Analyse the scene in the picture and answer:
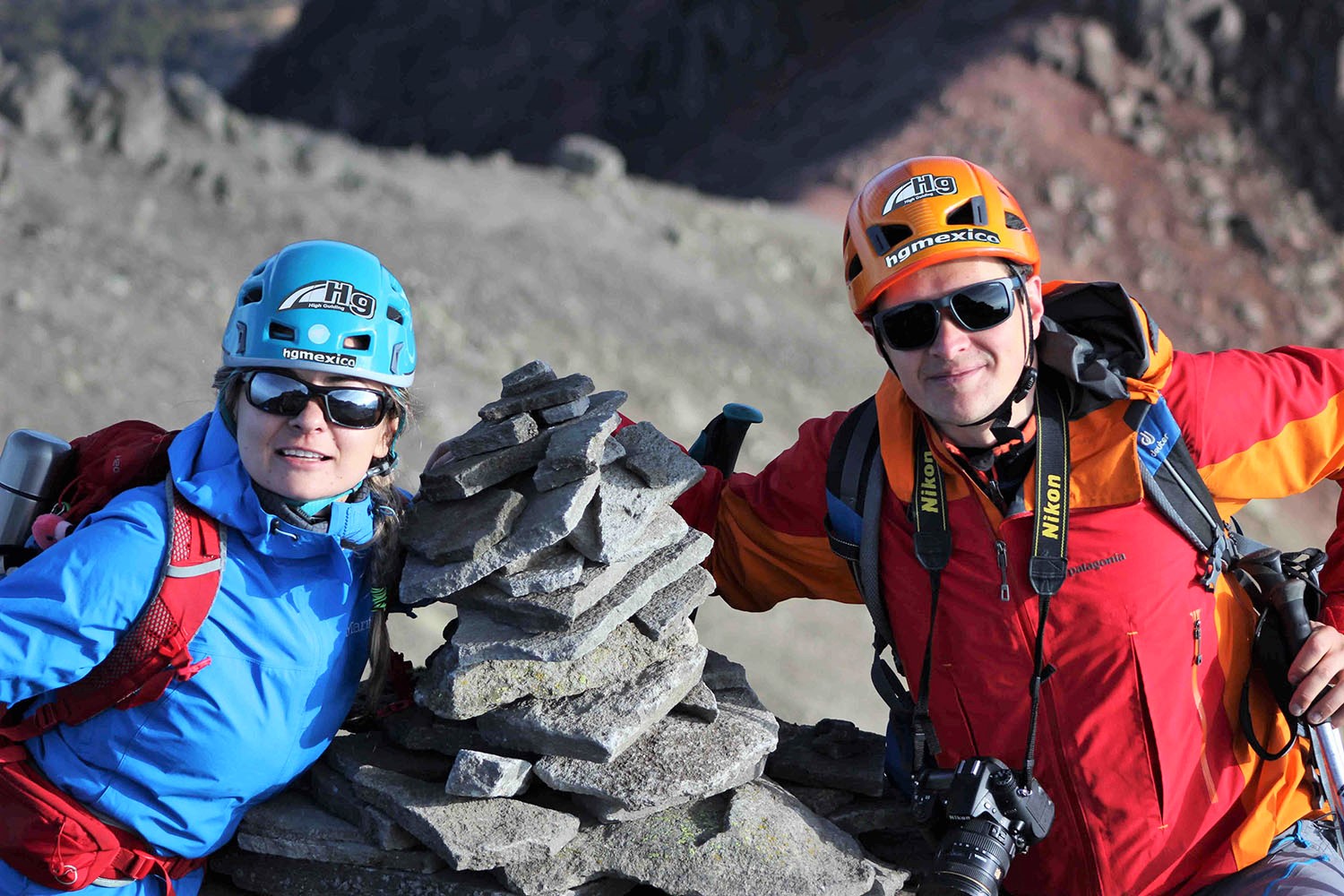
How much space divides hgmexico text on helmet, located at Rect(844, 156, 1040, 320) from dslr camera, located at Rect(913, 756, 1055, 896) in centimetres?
166

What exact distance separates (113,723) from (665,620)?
1702 mm

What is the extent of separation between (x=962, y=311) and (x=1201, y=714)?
157 cm

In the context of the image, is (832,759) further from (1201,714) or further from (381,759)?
(381,759)

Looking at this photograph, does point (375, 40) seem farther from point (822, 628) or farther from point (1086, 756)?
point (1086, 756)


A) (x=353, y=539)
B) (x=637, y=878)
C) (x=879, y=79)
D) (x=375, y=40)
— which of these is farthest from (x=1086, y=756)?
(x=375, y=40)

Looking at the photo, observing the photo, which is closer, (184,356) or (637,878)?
(637,878)

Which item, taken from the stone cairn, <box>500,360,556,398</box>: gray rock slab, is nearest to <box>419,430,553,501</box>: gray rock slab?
the stone cairn

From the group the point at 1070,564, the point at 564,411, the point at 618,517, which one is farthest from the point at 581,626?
the point at 1070,564

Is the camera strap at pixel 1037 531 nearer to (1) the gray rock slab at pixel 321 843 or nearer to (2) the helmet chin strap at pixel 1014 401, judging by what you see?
(2) the helmet chin strap at pixel 1014 401

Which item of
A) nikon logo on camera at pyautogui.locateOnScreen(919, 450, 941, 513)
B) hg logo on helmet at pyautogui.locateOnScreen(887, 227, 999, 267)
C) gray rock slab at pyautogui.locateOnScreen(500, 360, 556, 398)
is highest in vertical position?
hg logo on helmet at pyautogui.locateOnScreen(887, 227, 999, 267)

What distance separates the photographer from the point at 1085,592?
4.29 metres

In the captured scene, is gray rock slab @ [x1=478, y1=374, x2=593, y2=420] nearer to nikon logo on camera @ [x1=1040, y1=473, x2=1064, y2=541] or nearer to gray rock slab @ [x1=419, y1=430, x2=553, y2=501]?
gray rock slab @ [x1=419, y1=430, x2=553, y2=501]

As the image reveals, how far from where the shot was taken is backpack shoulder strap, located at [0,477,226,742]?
360cm

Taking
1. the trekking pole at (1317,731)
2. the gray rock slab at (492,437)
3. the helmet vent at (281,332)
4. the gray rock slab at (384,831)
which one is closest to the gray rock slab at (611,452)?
the gray rock slab at (492,437)
